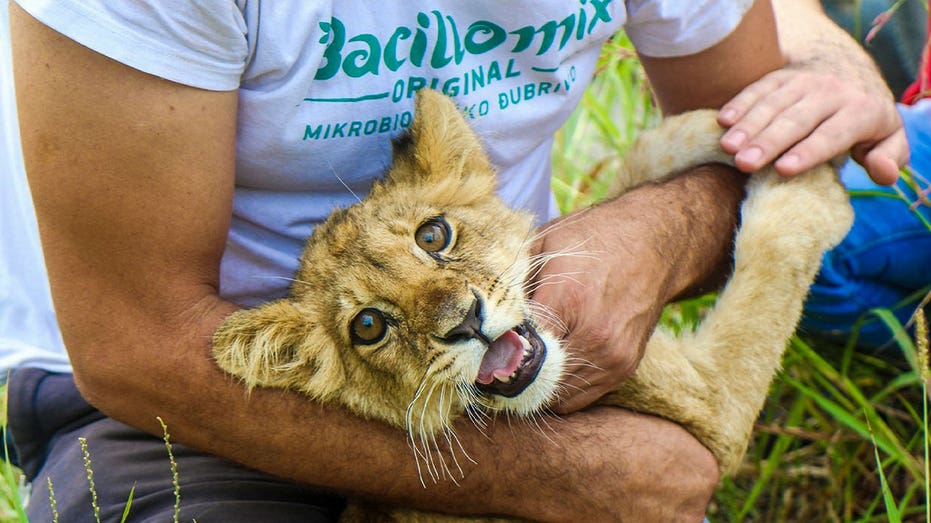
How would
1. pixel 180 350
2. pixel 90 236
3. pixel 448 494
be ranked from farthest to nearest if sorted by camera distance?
pixel 448 494
pixel 180 350
pixel 90 236

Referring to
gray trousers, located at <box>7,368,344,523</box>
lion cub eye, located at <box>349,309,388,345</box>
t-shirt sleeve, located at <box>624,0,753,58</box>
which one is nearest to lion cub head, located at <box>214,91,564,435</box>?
lion cub eye, located at <box>349,309,388,345</box>

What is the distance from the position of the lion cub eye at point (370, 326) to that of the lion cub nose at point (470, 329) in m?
0.21

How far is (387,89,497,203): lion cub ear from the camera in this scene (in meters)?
2.54

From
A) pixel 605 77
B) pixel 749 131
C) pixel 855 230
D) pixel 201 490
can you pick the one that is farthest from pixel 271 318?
pixel 605 77

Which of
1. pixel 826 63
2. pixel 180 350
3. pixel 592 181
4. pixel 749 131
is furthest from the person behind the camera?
pixel 592 181

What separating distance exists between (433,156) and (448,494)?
35.1 inches

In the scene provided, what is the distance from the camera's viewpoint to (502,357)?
7.64ft

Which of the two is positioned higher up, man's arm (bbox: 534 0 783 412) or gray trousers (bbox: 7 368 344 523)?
man's arm (bbox: 534 0 783 412)

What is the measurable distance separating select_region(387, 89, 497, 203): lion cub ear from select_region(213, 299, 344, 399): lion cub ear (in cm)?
51

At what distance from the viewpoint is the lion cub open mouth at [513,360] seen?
232cm

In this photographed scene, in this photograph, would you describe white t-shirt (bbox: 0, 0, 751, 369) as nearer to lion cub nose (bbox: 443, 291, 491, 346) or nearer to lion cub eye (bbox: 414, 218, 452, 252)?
lion cub eye (bbox: 414, 218, 452, 252)

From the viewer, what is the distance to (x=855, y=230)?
3.68 m

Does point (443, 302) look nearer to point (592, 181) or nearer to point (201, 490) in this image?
point (201, 490)

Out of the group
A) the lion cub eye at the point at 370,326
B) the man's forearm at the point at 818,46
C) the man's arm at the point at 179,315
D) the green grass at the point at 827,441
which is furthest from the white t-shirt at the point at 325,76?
the green grass at the point at 827,441
